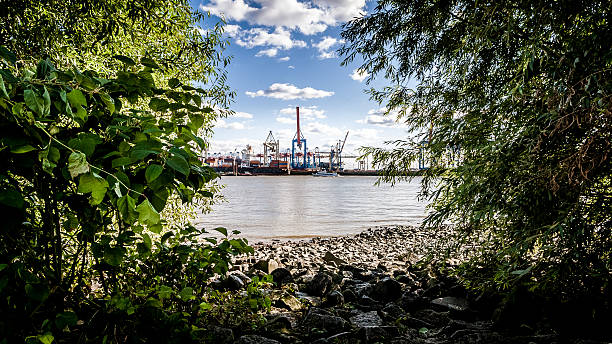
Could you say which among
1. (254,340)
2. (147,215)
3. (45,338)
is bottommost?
(254,340)

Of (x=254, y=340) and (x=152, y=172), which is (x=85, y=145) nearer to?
(x=152, y=172)

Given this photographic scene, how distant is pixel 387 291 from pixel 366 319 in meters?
0.93

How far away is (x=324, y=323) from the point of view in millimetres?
3117

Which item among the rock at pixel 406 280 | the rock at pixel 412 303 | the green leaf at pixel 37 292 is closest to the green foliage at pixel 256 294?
the green leaf at pixel 37 292

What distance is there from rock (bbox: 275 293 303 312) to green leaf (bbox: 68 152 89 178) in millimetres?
3291

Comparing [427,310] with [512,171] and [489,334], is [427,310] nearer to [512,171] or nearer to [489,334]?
[489,334]

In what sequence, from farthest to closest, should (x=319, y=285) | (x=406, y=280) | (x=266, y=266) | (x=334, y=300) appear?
(x=266, y=266)
(x=406, y=280)
(x=319, y=285)
(x=334, y=300)

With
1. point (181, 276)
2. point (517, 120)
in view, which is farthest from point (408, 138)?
point (181, 276)

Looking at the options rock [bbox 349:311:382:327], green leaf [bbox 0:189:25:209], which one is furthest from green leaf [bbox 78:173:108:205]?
rock [bbox 349:311:382:327]

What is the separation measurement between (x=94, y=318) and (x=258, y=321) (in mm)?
1625

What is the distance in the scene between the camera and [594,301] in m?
2.68

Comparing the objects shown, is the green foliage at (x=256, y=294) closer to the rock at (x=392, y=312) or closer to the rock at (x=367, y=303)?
the rock at (x=392, y=312)

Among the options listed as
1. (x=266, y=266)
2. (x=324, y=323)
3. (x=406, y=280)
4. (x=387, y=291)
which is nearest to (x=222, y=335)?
(x=324, y=323)

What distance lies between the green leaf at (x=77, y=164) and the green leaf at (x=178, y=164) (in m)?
0.22
